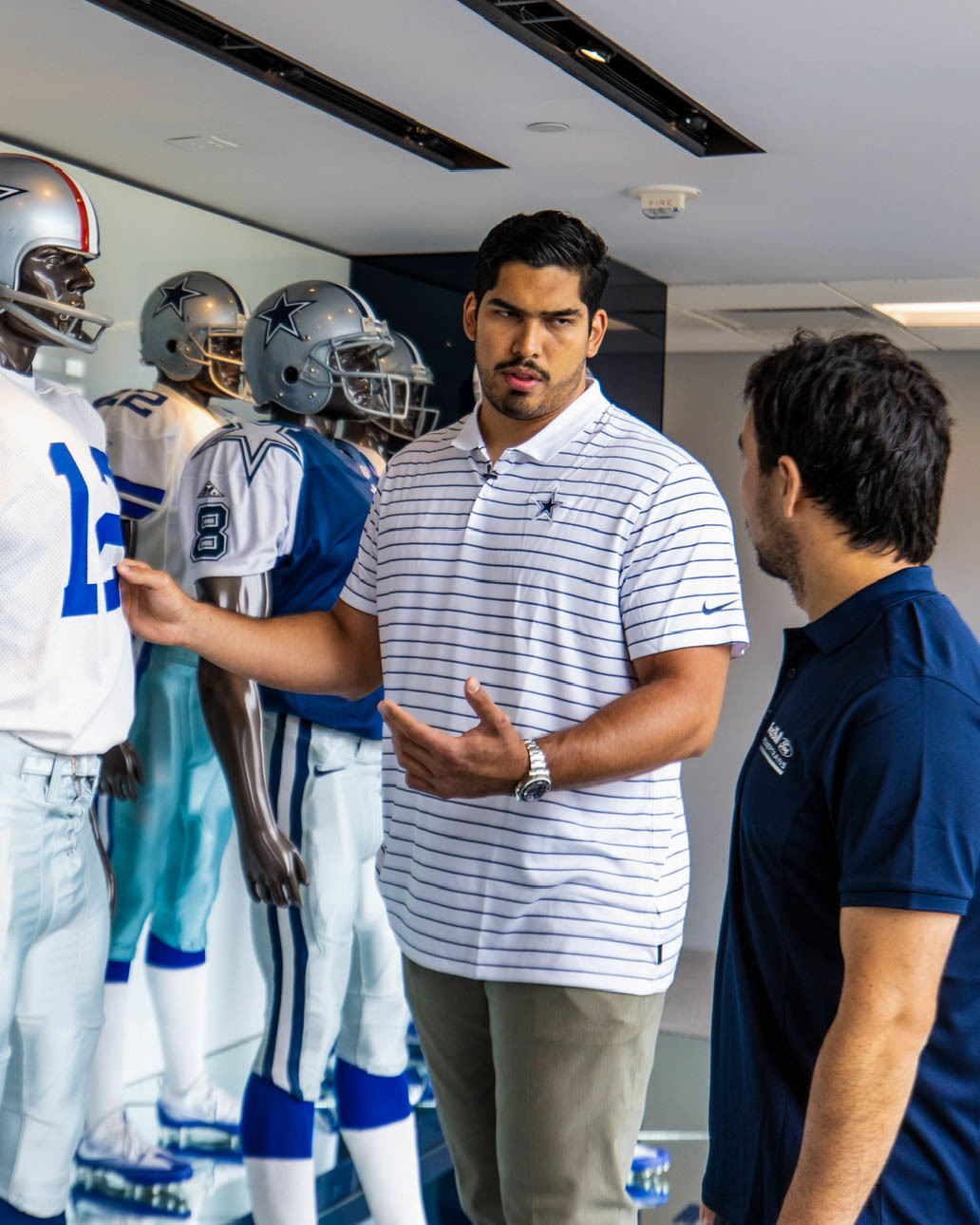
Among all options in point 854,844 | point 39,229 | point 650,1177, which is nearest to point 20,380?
point 39,229

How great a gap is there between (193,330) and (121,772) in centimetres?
97

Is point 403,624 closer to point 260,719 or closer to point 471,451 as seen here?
point 471,451

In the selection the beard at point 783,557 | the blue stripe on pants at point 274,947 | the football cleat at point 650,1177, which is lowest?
the football cleat at point 650,1177

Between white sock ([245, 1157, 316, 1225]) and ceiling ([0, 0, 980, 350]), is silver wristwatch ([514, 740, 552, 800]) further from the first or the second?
white sock ([245, 1157, 316, 1225])

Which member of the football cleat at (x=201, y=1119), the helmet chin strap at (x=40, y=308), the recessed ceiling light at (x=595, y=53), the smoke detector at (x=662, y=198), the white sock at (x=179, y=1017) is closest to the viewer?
the helmet chin strap at (x=40, y=308)

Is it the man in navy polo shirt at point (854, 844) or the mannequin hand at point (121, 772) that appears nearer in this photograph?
the man in navy polo shirt at point (854, 844)

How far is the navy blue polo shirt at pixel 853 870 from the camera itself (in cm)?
104

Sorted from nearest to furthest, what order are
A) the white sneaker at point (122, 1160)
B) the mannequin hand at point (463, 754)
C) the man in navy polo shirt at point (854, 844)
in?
the man in navy polo shirt at point (854, 844), the mannequin hand at point (463, 754), the white sneaker at point (122, 1160)

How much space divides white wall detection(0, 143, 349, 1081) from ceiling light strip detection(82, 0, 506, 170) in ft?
2.35

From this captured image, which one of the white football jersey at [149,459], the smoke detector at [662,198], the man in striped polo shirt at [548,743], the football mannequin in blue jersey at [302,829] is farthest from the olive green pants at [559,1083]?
the smoke detector at [662,198]

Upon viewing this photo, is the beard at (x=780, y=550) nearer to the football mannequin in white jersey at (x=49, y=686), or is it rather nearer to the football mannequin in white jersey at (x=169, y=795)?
the football mannequin in white jersey at (x=49, y=686)

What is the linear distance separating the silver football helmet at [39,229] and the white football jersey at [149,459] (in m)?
0.94

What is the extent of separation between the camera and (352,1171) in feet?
10.2

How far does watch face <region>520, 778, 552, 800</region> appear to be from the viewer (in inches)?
60.9
